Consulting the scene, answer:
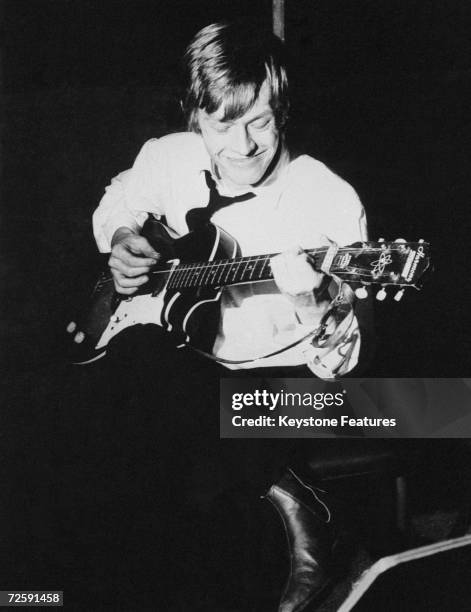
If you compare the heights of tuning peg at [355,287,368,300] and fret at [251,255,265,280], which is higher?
fret at [251,255,265,280]

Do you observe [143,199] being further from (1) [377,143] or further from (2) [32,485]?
(2) [32,485]

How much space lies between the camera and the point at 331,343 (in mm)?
2109

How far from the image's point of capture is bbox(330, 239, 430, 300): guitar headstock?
→ 1962 mm

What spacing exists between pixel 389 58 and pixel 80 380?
5.20ft

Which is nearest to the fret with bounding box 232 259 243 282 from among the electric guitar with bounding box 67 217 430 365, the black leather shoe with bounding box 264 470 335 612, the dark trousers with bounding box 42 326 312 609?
the electric guitar with bounding box 67 217 430 365

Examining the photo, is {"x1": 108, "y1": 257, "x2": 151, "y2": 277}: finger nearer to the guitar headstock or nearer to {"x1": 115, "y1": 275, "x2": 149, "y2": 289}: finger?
{"x1": 115, "y1": 275, "x2": 149, "y2": 289}: finger

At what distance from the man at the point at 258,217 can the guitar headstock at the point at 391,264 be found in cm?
11

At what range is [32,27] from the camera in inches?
90.7

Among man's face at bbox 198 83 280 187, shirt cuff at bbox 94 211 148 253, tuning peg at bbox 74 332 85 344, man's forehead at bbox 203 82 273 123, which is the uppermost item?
man's forehead at bbox 203 82 273 123

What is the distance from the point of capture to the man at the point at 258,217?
206 cm

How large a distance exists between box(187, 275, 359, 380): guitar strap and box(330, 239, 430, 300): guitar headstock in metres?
0.12

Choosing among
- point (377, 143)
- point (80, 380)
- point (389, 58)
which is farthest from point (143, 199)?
point (389, 58)

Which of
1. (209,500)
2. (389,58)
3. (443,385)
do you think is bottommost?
(209,500)

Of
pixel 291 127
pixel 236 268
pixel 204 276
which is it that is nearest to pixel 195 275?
pixel 204 276
